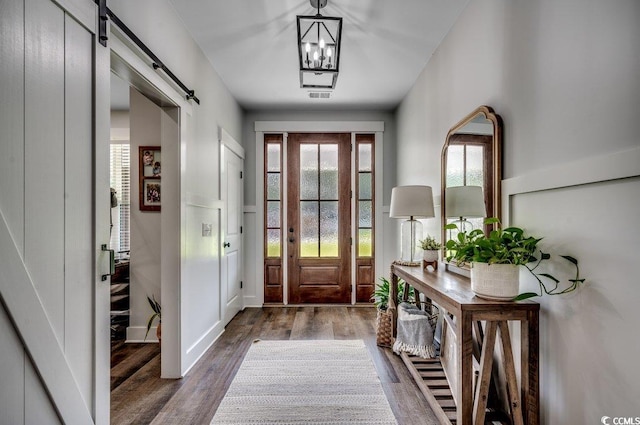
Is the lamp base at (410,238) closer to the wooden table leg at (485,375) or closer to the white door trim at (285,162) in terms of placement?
the wooden table leg at (485,375)

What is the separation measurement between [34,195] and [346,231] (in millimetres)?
3591

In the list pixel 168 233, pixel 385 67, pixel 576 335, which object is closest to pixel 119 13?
pixel 168 233

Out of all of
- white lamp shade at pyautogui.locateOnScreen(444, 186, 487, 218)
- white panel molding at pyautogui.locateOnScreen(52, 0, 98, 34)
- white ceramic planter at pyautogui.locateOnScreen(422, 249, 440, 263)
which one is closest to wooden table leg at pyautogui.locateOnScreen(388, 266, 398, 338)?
white ceramic planter at pyautogui.locateOnScreen(422, 249, 440, 263)

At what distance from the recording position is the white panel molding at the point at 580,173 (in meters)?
1.06

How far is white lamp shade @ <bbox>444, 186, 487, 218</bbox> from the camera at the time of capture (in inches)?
81.7

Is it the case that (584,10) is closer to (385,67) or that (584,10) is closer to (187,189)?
(385,67)

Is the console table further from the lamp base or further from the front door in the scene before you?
the front door

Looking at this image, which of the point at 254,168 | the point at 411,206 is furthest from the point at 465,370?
the point at 254,168

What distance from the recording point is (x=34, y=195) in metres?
1.17

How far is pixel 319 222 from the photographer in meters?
4.49

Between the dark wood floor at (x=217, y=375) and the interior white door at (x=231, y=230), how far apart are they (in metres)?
0.30

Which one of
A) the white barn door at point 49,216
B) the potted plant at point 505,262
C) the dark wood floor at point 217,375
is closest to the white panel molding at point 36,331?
the white barn door at point 49,216

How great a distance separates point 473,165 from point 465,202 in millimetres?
269

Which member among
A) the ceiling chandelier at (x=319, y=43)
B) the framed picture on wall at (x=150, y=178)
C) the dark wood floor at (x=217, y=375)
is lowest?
the dark wood floor at (x=217, y=375)
